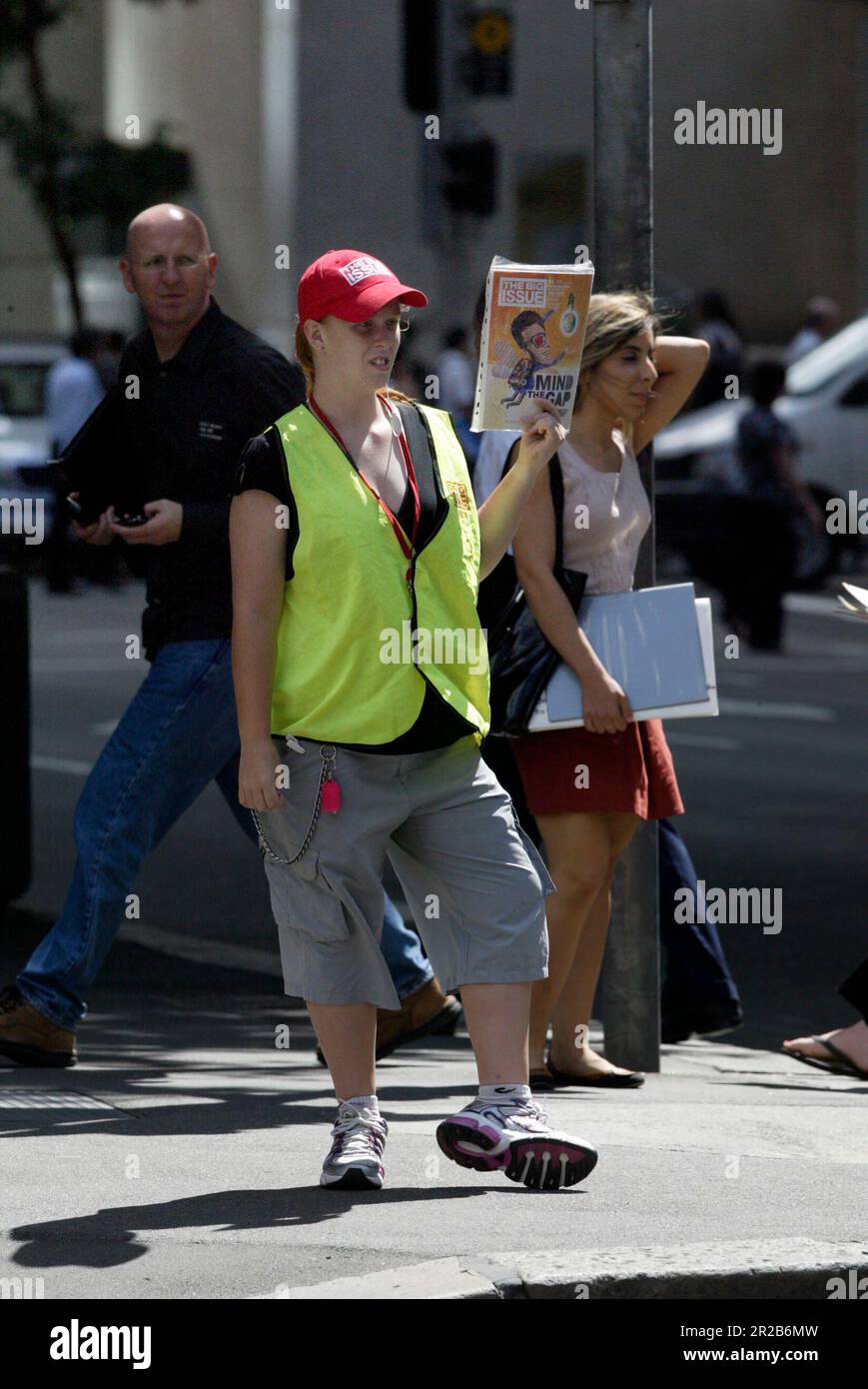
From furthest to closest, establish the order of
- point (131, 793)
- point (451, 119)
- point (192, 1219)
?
point (451, 119) → point (131, 793) → point (192, 1219)

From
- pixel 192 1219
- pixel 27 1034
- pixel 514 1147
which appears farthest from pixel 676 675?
pixel 192 1219

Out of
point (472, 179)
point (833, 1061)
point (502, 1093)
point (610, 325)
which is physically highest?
point (472, 179)

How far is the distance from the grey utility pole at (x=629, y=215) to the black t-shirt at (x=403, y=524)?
1506 millimetres

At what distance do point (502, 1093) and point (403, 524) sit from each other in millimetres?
1090

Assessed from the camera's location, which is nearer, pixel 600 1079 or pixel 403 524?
pixel 403 524

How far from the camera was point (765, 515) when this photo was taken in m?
18.6

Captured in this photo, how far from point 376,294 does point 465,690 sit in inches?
30.2

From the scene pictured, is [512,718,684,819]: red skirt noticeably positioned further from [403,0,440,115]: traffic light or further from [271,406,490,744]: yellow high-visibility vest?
[403,0,440,115]: traffic light

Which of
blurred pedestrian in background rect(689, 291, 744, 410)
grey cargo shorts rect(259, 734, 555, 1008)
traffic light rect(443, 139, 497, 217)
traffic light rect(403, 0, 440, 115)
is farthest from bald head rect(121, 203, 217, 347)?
blurred pedestrian in background rect(689, 291, 744, 410)

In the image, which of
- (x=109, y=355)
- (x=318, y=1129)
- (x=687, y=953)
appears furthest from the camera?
(x=109, y=355)

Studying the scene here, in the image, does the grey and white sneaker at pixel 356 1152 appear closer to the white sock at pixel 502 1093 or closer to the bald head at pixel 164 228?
the white sock at pixel 502 1093

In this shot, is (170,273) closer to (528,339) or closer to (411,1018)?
(528,339)

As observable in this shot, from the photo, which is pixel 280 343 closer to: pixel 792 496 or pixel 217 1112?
pixel 792 496

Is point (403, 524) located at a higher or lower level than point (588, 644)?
higher
